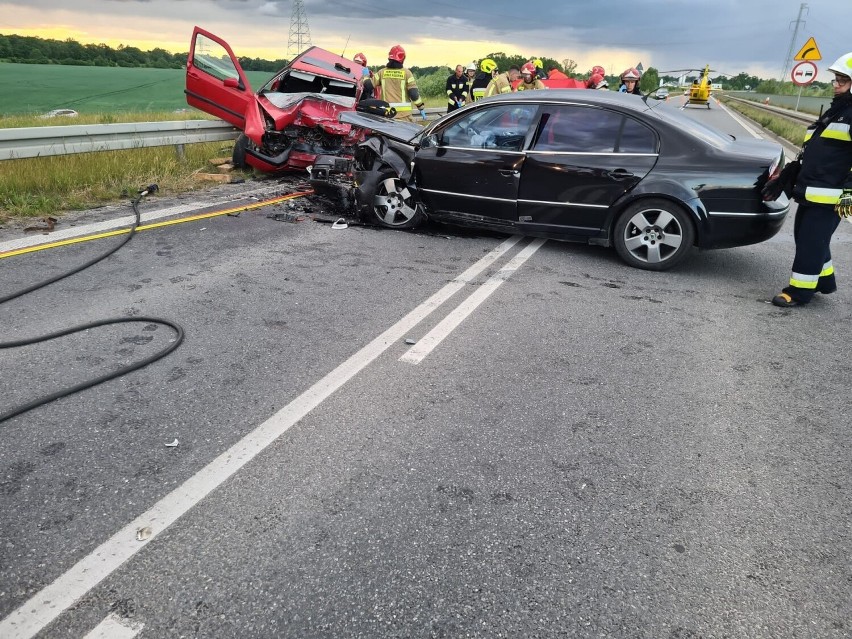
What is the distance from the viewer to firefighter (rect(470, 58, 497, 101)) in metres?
13.6

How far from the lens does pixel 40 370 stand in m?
3.62

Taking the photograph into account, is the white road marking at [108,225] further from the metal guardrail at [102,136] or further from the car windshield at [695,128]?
the car windshield at [695,128]

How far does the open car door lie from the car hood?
254 cm

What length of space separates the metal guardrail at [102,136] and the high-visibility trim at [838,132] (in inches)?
339

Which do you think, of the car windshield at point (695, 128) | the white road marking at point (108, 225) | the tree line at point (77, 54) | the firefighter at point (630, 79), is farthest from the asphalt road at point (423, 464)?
the tree line at point (77, 54)

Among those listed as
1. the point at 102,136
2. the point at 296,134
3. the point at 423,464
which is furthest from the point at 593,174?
the point at 102,136

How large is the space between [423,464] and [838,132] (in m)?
4.19

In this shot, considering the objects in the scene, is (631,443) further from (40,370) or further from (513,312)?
(40,370)

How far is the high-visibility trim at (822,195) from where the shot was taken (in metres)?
4.82

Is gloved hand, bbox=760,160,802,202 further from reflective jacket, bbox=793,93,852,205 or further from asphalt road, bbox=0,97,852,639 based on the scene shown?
asphalt road, bbox=0,97,852,639

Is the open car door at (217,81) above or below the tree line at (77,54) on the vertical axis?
below

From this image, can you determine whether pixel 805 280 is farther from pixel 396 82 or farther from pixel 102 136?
pixel 396 82

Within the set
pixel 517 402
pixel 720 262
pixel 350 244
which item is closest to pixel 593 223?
pixel 720 262

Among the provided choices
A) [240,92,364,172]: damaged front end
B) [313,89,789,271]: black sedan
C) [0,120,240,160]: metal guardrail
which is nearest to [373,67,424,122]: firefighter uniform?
[240,92,364,172]: damaged front end
